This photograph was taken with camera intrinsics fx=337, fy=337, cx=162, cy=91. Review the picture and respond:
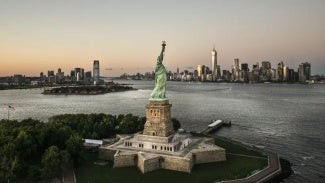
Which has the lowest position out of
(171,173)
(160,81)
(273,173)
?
(273,173)

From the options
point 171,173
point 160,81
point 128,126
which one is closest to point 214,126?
point 128,126

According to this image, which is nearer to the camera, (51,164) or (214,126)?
(51,164)

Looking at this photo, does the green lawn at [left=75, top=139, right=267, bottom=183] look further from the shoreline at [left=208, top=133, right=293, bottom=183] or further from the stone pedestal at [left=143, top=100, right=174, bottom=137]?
the stone pedestal at [left=143, top=100, right=174, bottom=137]

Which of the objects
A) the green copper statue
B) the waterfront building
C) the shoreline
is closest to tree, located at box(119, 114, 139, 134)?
the waterfront building

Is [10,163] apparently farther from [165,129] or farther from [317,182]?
[317,182]

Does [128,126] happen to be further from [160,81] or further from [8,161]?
[8,161]

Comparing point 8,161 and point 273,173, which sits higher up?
point 8,161

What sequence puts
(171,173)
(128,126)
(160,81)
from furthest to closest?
(128,126), (160,81), (171,173)
